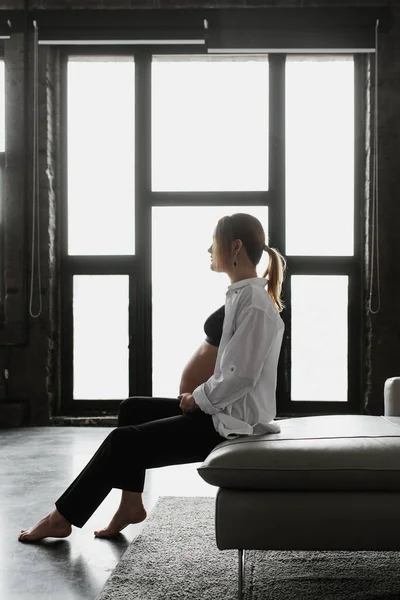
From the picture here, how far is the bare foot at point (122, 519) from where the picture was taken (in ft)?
8.34

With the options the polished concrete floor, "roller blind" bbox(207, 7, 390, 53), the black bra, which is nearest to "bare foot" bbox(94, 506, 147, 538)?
the polished concrete floor

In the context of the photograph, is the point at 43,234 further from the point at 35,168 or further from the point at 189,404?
the point at 189,404

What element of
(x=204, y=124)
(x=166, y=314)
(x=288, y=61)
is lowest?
(x=166, y=314)

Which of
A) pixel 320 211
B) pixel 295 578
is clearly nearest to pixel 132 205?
pixel 320 211

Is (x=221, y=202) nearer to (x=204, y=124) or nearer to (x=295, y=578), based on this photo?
(x=204, y=124)

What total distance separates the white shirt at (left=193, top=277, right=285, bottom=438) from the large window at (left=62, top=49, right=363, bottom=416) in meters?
3.41

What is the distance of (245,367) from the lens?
6.87 feet

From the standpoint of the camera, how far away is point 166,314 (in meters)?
5.68

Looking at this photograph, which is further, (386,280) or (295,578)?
(386,280)

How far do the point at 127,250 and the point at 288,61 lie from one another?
81.4 inches

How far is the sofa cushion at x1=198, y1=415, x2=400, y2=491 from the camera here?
73.6 inches

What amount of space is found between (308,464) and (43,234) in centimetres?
405

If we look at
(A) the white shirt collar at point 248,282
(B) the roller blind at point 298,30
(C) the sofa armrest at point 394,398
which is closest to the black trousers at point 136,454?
(A) the white shirt collar at point 248,282

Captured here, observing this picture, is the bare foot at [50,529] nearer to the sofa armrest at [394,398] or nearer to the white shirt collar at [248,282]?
the white shirt collar at [248,282]
